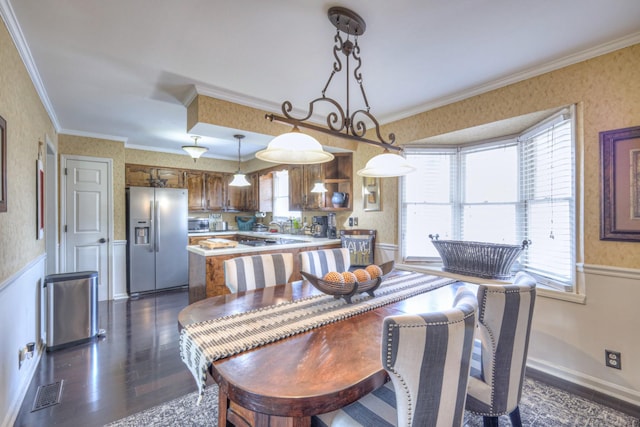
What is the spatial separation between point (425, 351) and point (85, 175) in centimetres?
523

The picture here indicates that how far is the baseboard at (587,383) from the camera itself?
2031 mm

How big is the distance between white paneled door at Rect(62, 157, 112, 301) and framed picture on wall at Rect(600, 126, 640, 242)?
5841mm

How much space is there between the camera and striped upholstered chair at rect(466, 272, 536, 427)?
1.27m

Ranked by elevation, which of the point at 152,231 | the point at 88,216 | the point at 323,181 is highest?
the point at 323,181

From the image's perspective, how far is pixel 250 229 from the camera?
6.24m

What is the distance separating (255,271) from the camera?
222cm

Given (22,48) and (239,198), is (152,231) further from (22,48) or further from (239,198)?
(22,48)

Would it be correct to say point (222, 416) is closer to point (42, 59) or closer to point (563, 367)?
point (563, 367)

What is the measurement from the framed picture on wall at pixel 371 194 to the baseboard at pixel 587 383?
86.5 inches

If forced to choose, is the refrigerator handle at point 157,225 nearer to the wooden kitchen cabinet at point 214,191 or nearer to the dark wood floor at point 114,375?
the wooden kitchen cabinet at point 214,191

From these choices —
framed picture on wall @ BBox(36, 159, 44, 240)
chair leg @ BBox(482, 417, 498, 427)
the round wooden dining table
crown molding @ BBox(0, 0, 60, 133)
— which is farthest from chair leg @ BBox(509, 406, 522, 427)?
framed picture on wall @ BBox(36, 159, 44, 240)

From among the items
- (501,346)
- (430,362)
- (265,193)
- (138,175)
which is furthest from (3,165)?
(265,193)

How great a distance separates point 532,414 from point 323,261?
1787 millimetres

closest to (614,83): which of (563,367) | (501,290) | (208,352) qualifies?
(501,290)
